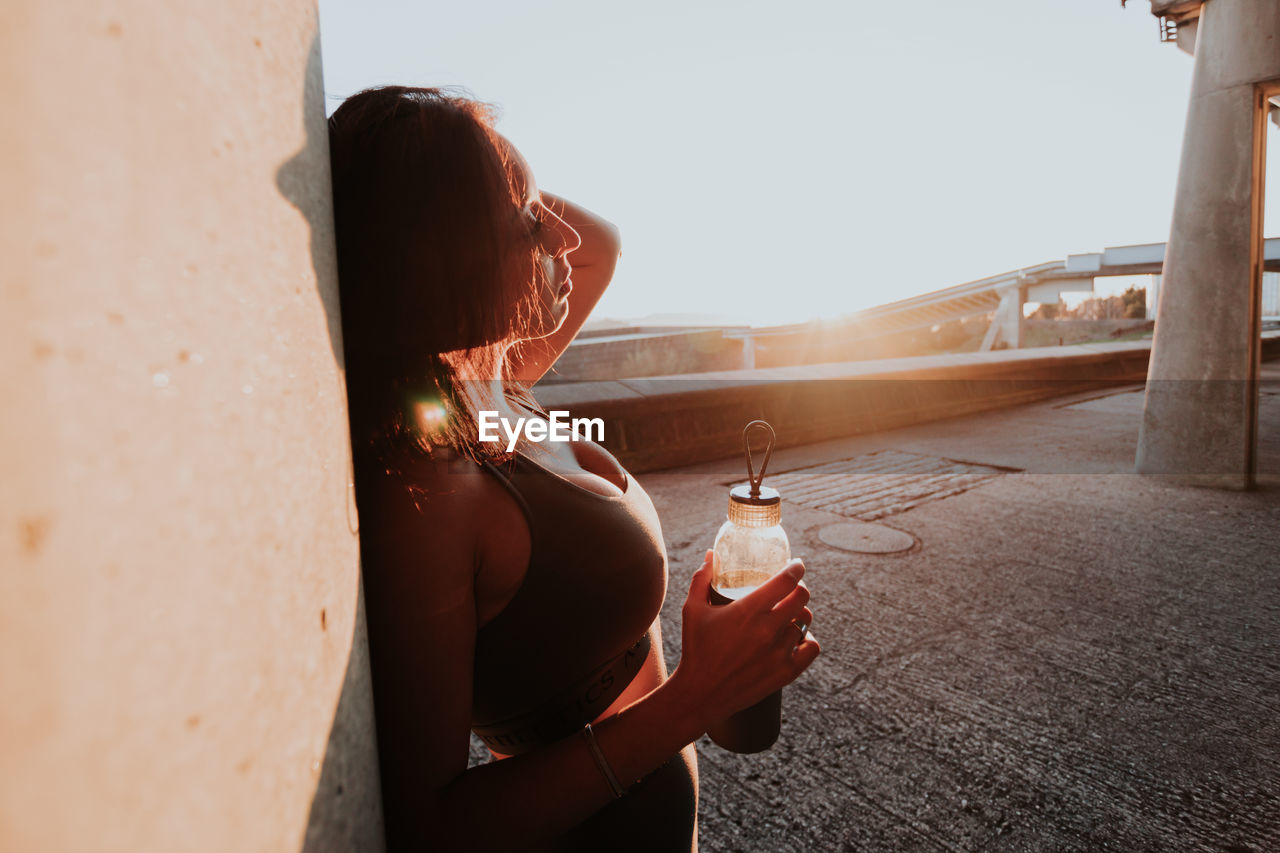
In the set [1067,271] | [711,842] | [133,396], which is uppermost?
[1067,271]

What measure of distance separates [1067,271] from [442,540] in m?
46.0

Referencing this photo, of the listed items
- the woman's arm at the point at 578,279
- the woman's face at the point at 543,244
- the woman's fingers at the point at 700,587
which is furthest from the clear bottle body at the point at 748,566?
the woman's arm at the point at 578,279

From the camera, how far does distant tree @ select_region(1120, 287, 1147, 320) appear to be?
5093cm

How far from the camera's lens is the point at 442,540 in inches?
40.6

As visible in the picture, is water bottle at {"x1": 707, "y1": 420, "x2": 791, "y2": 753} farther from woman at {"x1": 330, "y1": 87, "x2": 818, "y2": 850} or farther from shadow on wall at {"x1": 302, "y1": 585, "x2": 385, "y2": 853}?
shadow on wall at {"x1": 302, "y1": 585, "x2": 385, "y2": 853}

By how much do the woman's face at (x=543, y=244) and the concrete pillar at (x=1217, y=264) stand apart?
6.22 m

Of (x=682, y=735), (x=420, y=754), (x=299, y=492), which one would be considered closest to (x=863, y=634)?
(x=682, y=735)

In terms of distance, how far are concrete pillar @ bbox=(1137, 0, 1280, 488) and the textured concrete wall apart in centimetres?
704

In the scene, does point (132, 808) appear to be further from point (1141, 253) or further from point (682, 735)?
point (1141, 253)

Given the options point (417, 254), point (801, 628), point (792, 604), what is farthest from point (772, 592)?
point (417, 254)

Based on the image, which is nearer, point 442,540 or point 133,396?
point 133,396

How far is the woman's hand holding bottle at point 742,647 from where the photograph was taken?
117 centimetres

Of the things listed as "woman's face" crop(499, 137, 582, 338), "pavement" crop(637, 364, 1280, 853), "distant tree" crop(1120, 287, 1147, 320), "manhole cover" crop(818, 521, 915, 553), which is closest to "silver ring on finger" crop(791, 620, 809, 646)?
"woman's face" crop(499, 137, 582, 338)

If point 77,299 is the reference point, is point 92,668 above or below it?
below
